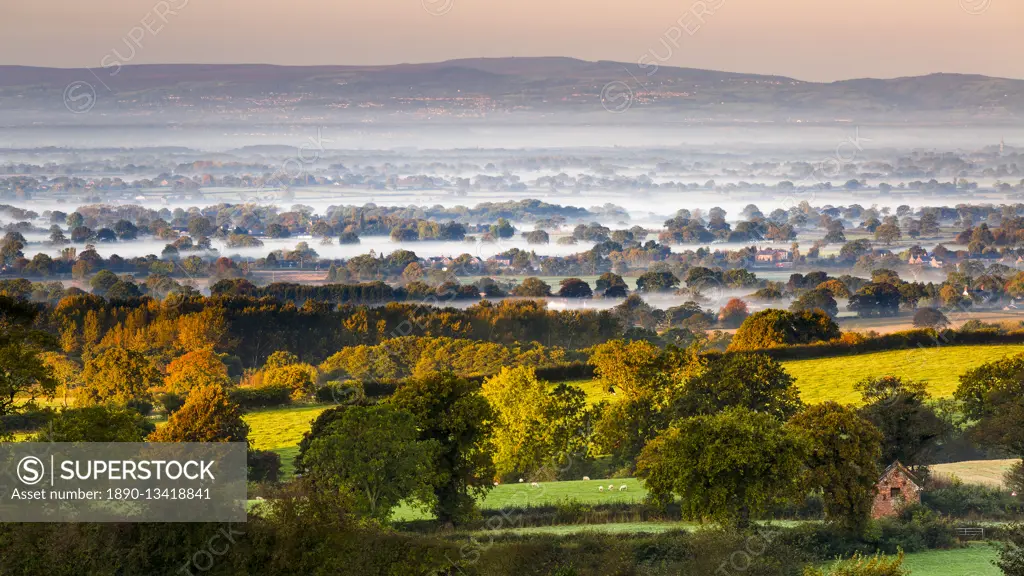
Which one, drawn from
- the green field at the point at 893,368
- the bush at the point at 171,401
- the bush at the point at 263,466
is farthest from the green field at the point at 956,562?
the bush at the point at 171,401

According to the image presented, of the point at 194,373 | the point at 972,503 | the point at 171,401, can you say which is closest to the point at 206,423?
the point at 171,401

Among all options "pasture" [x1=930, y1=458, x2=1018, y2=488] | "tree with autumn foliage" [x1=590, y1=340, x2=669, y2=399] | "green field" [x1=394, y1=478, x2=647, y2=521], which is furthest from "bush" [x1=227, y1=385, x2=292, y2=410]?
"pasture" [x1=930, y1=458, x2=1018, y2=488]

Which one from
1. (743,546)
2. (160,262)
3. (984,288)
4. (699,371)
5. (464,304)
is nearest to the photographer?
(743,546)

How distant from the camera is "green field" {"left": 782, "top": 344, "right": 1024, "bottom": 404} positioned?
52.6 m

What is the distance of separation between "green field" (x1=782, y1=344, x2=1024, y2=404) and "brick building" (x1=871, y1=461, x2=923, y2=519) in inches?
649

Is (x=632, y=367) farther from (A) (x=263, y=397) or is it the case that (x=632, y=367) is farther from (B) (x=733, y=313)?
(B) (x=733, y=313)

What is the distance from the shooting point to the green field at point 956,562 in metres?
26.7

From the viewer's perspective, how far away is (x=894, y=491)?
3300 cm

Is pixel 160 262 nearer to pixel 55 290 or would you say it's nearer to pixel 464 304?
pixel 55 290

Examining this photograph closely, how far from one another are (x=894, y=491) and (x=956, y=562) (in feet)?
17.2

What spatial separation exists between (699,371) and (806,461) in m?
12.2

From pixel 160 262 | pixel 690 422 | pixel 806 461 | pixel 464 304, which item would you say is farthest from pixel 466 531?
pixel 160 262

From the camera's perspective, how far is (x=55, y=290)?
140625 millimetres

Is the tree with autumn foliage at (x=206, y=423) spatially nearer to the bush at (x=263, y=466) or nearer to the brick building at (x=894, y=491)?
the bush at (x=263, y=466)
